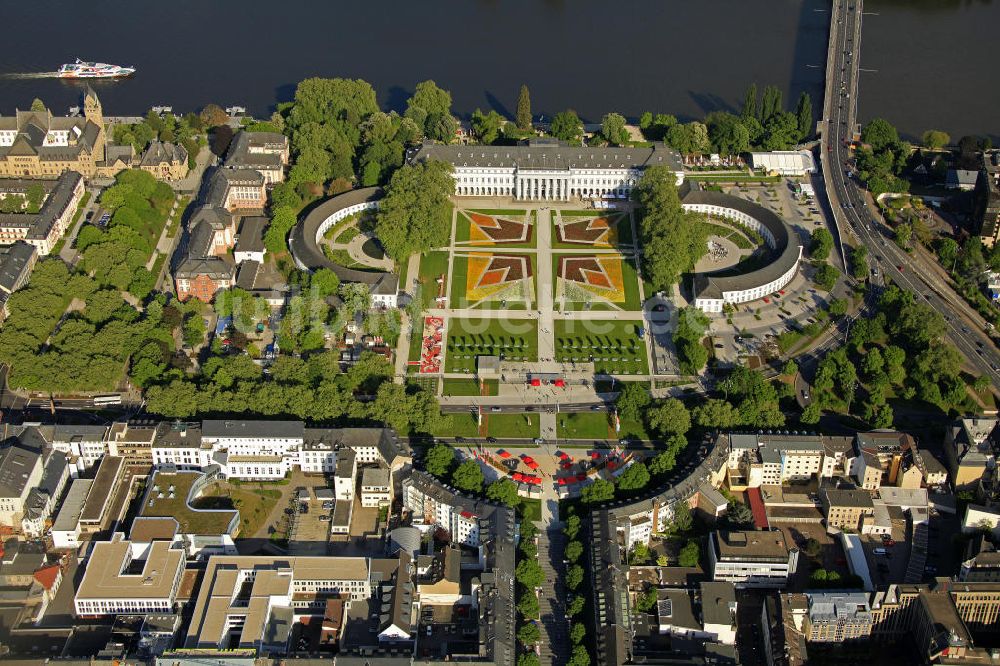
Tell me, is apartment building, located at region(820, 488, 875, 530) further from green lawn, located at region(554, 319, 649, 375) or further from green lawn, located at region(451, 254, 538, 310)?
green lawn, located at region(451, 254, 538, 310)

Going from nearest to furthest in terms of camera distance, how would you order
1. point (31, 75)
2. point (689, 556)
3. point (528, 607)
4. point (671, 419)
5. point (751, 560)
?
1. point (528, 607)
2. point (751, 560)
3. point (689, 556)
4. point (671, 419)
5. point (31, 75)

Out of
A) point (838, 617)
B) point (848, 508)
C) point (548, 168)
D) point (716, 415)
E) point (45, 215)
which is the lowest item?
point (838, 617)

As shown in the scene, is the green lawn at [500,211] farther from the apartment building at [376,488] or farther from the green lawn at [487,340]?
the apartment building at [376,488]

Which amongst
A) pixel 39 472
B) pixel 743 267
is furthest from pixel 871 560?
pixel 39 472

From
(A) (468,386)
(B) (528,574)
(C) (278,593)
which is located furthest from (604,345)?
(C) (278,593)

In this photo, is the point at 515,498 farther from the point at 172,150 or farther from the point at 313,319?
the point at 172,150

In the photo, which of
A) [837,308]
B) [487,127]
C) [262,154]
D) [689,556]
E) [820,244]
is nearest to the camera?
[689,556]

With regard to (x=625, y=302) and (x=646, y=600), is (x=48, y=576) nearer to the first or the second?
(x=646, y=600)
